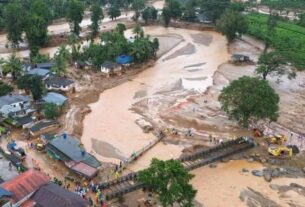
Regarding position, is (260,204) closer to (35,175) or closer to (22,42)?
(35,175)

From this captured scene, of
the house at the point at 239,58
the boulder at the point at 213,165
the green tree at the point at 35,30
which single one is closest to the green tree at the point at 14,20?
the green tree at the point at 35,30

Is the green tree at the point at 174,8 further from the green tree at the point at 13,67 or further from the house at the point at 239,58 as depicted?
the green tree at the point at 13,67

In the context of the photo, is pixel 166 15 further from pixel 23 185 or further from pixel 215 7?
pixel 23 185

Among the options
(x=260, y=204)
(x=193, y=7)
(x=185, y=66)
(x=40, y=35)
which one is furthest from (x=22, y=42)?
(x=260, y=204)

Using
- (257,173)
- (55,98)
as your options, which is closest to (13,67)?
(55,98)

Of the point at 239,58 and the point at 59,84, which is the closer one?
the point at 59,84

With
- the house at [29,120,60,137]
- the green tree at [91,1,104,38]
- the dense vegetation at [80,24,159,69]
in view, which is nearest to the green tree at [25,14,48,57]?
the green tree at [91,1,104,38]

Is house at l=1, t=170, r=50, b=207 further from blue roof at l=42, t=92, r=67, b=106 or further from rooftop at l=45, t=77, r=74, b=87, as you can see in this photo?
rooftop at l=45, t=77, r=74, b=87
